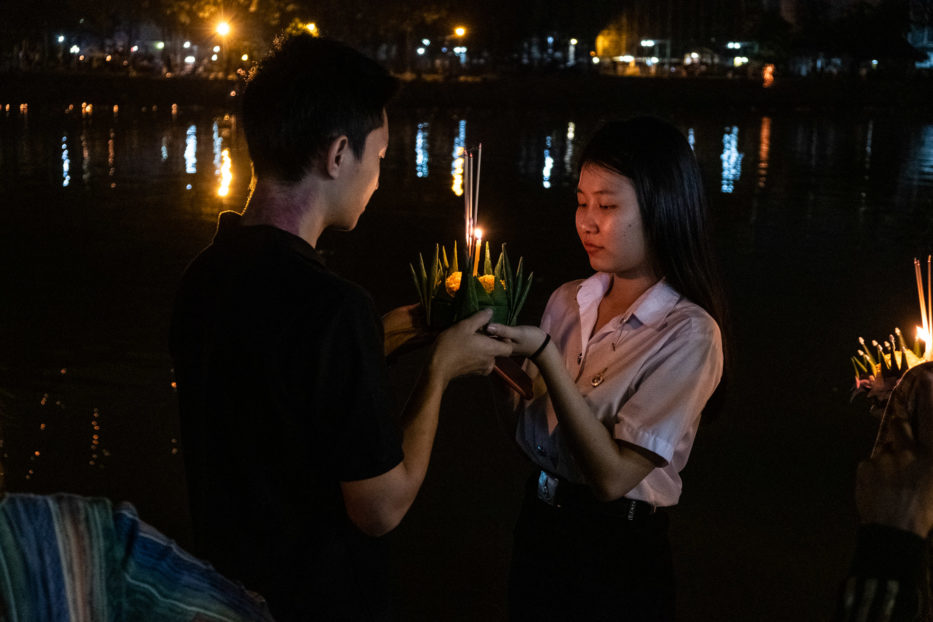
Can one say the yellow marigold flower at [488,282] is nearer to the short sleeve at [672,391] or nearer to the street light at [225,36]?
the short sleeve at [672,391]

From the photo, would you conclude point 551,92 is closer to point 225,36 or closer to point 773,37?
point 225,36

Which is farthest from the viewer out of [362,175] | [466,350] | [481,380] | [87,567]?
[481,380]

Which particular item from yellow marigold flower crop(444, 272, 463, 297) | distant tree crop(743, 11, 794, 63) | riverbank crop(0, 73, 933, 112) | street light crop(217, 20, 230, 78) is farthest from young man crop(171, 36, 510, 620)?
distant tree crop(743, 11, 794, 63)

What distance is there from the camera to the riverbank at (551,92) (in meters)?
40.8

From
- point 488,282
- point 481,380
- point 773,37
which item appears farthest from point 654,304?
point 773,37

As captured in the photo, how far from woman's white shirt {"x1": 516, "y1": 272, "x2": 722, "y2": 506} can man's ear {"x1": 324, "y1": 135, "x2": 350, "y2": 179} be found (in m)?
0.85

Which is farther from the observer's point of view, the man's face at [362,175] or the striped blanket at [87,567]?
the man's face at [362,175]

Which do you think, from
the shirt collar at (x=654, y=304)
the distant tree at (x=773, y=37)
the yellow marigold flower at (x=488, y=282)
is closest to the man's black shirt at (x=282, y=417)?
the yellow marigold flower at (x=488, y=282)

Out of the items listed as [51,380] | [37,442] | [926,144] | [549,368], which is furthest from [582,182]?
[926,144]

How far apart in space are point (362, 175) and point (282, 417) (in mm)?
482

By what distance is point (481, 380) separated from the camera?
745 centimetres

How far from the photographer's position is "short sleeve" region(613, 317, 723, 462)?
233cm

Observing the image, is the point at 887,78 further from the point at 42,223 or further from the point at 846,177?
the point at 42,223

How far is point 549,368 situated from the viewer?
224 centimetres
